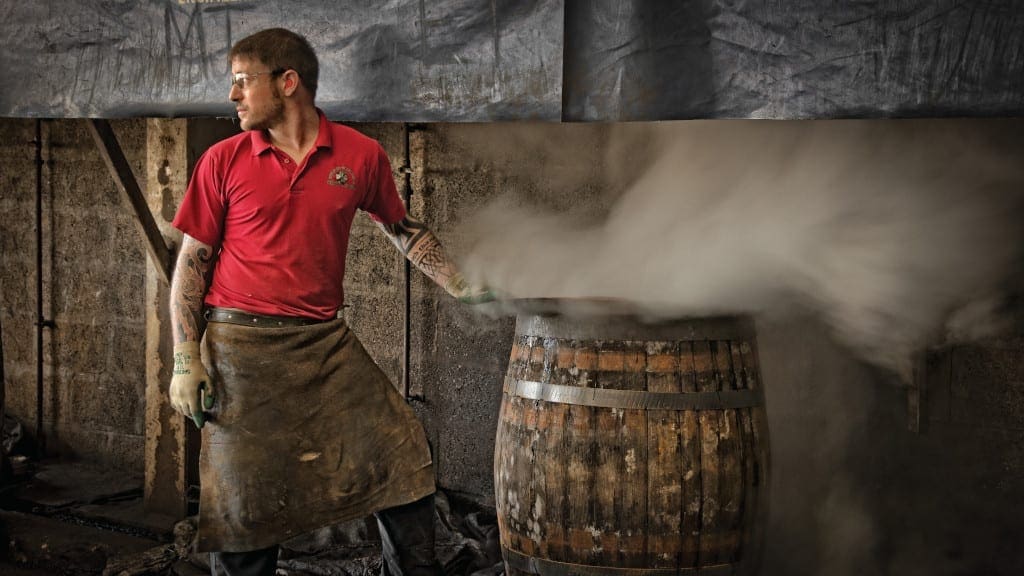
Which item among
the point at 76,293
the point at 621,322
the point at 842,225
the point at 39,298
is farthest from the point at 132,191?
the point at 842,225

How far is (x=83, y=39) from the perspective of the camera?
454 cm

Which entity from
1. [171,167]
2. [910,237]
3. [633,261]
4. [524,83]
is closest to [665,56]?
[524,83]

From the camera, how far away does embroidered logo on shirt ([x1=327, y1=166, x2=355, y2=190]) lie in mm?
3397

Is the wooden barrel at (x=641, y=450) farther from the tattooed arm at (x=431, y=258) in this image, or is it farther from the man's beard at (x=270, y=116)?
the man's beard at (x=270, y=116)

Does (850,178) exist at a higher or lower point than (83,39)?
lower

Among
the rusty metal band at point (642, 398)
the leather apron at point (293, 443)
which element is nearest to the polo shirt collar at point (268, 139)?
the leather apron at point (293, 443)

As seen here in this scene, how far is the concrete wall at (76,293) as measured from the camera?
658 cm

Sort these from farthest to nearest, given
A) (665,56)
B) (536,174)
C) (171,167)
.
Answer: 1. (171,167)
2. (536,174)
3. (665,56)

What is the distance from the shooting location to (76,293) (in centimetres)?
677

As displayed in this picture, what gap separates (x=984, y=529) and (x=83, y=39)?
4.22 meters

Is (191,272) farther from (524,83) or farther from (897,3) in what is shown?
(897,3)

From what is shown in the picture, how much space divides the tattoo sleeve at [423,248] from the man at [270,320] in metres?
0.30

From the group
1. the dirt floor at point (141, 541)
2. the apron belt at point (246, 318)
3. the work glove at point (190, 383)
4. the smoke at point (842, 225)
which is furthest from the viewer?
the dirt floor at point (141, 541)

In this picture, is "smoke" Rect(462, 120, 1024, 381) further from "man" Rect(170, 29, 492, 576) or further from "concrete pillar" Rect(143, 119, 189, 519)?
"concrete pillar" Rect(143, 119, 189, 519)
